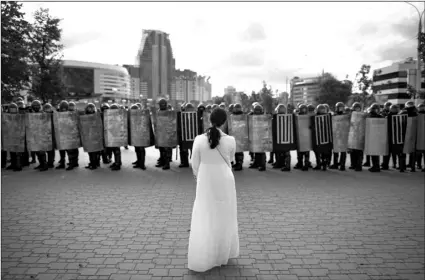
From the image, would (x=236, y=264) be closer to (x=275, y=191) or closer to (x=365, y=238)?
(x=365, y=238)

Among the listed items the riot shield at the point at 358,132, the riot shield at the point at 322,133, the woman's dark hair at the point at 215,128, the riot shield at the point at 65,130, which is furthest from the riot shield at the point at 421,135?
the riot shield at the point at 65,130

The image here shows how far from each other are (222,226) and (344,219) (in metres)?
2.98

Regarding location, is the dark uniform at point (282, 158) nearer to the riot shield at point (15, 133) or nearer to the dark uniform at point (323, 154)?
the dark uniform at point (323, 154)

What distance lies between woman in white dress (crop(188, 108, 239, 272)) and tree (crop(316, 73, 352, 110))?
6128 centimetres

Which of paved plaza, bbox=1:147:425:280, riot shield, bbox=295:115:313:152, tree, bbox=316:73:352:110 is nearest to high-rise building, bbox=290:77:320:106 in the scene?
tree, bbox=316:73:352:110

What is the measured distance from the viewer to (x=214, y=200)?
4180 mm

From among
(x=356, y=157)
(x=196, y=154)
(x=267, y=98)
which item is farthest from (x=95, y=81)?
(x=196, y=154)

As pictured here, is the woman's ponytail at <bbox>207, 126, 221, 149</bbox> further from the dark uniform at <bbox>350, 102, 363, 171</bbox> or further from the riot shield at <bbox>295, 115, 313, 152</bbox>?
the dark uniform at <bbox>350, 102, 363, 171</bbox>

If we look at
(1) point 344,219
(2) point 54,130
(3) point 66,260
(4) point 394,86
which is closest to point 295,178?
(1) point 344,219

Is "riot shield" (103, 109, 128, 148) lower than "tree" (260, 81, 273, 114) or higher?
lower

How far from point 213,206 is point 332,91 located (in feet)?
208

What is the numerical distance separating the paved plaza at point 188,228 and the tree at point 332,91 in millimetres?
55477

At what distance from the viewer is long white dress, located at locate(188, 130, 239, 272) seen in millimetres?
4121

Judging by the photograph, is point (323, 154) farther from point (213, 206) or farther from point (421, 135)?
point (213, 206)
